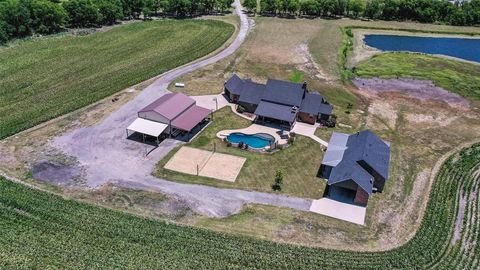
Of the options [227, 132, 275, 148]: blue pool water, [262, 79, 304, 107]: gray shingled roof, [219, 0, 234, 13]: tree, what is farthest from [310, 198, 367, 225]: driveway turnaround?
[219, 0, 234, 13]: tree

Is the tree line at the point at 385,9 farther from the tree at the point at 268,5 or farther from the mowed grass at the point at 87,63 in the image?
the mowed grass at the point at 87,63

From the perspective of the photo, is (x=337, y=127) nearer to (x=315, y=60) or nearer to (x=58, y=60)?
(x=315, y=60)

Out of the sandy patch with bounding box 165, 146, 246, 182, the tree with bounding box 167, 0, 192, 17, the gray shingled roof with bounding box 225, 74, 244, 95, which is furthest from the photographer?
the tree with bounding box 167, 0, 192, 17

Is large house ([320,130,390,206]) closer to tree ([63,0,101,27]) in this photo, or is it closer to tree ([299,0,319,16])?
tree ([63,0,101,27])

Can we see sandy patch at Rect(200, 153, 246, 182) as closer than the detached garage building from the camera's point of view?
Yes

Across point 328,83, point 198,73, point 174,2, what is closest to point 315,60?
point 328,83

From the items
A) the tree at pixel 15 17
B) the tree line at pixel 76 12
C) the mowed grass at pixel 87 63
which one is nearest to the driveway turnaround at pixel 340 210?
the mowed grass at pixel 87 63
